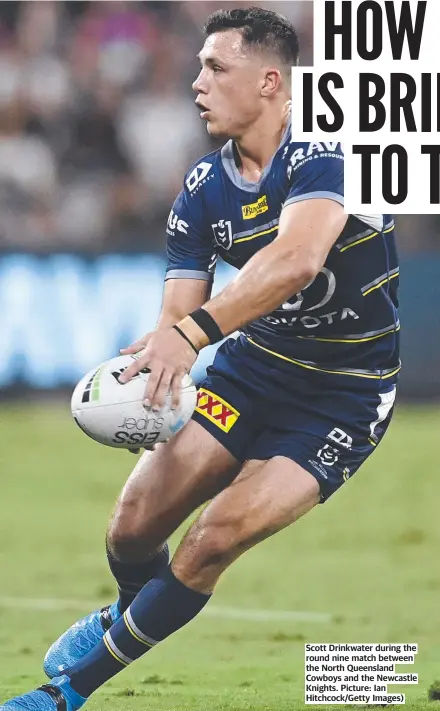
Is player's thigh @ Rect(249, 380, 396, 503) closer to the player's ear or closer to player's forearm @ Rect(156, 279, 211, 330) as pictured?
player's forearm @ Rect(156, 279, 211, 330)

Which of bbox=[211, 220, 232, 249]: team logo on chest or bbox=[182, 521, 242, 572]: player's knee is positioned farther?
bbox=[211, 220, 232, 249]: team logo on chest

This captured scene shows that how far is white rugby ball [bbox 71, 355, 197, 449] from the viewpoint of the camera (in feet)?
16.4

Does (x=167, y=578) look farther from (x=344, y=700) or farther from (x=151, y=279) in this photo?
(x=151, y=279)

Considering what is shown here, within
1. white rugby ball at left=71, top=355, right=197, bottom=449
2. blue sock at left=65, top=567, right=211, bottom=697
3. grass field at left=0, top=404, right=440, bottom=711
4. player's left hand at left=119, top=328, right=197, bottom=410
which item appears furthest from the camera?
grass field at left=0, top=404, right=440, bottom=711

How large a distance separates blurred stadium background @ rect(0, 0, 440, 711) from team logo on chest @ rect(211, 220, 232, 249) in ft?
10.7

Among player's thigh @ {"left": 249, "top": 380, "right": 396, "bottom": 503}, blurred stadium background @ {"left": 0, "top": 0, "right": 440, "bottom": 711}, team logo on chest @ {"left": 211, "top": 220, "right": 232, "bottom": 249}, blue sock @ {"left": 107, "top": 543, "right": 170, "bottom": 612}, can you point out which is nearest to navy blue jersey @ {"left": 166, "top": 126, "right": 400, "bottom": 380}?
team logo on chest @ {"left": 211, "top": 220, "right": 232, "bottom": 249}

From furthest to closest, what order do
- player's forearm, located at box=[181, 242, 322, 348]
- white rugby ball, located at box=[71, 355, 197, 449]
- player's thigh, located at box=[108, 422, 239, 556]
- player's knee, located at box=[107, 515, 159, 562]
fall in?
1. player's knee, located at box=[107, 515, 159, 562]
2. player's thigh, located at box=[108, 422, 239, 556]
3. white rugby ball, located at box=[71, 355, 197, 449]
4. player's forearm, located at box=[181, 242, 322, 348]

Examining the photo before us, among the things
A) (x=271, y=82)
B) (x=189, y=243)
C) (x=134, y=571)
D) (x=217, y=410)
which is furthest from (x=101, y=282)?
(x=271, y=82)

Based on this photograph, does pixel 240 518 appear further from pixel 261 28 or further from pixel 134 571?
pixel 261 28

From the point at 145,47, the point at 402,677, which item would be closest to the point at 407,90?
the point at 402,677

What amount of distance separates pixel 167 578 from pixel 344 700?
1.11 meters

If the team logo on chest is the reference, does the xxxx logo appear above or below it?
below

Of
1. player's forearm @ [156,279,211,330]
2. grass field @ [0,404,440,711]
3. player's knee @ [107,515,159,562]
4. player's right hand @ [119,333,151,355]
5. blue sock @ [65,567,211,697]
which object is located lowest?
grass field @ [0,404,440,711]

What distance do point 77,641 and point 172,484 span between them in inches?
37.1
